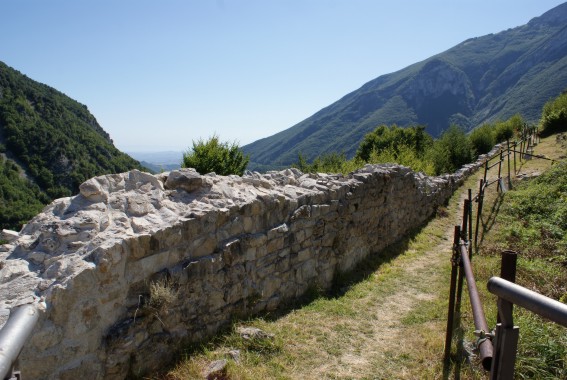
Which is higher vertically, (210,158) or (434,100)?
(434,100)

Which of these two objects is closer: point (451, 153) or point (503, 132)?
point (451, 153)

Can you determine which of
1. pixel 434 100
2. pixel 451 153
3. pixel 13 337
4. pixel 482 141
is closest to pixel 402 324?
pixel 13 337

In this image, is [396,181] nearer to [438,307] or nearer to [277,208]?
[438,307]

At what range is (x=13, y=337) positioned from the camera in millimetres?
1298

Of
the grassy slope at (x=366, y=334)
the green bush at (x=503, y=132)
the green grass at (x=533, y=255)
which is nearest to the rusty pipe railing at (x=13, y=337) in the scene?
the grassy slope at (x=366, y=334)

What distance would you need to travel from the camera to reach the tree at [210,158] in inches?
507

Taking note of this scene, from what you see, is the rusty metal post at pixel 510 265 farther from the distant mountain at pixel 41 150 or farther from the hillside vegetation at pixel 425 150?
the distant mountain at pixel 41 150

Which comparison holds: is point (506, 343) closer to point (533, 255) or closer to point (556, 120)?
point (533, 255)

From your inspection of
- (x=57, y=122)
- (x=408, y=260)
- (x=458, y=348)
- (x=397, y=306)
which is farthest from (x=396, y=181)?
(x=57, y=122)

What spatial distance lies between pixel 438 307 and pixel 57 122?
84.2 meters

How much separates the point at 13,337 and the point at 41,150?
78.3m

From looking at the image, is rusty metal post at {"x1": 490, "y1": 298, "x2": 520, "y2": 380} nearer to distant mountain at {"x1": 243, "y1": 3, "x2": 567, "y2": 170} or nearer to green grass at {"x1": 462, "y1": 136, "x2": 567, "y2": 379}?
green grass at {"x1": 462, "y1": 136, "x2": 567, "y2": 379}

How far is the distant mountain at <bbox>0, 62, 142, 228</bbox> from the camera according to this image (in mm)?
58116

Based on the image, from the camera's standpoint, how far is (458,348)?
4559 millimetres
